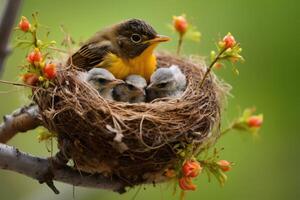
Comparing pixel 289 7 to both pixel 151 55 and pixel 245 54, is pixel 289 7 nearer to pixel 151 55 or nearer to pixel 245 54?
pixel 245 54

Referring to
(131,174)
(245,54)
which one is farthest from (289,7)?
(131,174)

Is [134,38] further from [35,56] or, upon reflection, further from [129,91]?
[35,56]

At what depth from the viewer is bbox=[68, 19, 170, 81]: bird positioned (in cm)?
498

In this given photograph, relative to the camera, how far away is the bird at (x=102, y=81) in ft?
15.4

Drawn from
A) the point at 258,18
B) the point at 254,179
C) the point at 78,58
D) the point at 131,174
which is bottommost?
the point at 254,179

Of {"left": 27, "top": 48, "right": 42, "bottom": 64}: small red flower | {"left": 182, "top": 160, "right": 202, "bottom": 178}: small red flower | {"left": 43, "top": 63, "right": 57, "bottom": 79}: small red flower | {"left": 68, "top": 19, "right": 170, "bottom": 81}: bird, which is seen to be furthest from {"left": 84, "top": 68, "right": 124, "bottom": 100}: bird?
{"left": 182, "top": 160, "right": 202, "bottom": 178}: small red flower

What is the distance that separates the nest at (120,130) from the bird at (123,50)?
0.47 metres

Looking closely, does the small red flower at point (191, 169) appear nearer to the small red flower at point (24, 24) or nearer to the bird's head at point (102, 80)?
the bird's head at point (102, 80)

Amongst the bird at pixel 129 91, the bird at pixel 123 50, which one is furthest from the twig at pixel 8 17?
the bird at pixel 129 91

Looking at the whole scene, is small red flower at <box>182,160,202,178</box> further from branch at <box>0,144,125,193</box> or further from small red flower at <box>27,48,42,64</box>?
small red flower at <box>27,48,42,64</box>

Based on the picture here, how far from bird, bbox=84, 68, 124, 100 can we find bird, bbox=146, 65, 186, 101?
0.28 metres

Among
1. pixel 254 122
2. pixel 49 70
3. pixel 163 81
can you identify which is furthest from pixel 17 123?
pixel 254 122

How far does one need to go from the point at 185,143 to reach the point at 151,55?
1152 mm

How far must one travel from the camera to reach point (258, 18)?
538 centimetres
